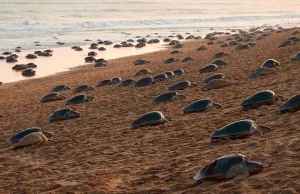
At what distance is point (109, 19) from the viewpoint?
6862 cm

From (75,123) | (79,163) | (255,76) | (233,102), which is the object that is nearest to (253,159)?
(79,163)

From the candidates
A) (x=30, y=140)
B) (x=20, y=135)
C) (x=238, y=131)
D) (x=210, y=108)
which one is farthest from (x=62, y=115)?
(x=238, y=131)

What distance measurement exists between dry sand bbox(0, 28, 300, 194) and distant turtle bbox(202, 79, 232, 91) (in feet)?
0.74

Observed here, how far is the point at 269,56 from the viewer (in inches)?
696

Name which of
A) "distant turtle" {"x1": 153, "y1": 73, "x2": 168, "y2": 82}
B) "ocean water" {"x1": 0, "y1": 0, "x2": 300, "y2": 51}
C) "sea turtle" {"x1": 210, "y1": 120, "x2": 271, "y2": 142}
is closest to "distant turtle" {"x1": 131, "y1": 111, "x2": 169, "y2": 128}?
"sea turtle" {"x1": 210, "y1": 120, "x2": 271, "y2": 142}

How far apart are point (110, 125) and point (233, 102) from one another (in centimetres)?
260

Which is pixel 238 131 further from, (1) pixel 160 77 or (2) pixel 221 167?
(1) pixel 160 77

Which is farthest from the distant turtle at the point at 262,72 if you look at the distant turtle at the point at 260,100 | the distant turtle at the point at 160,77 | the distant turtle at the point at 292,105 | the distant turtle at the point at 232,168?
the distant turtle at the point at 232,168

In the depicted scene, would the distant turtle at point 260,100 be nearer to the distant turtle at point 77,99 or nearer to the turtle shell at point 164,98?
the turtle shell at point 164,98

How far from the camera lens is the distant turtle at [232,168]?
5.52 metres

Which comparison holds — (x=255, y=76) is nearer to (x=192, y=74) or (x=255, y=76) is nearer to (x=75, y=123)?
(x=192, y=74)

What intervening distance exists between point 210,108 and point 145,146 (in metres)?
2.44

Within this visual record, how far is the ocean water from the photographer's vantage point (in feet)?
160

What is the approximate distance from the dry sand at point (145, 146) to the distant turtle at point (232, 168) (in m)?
0.08
